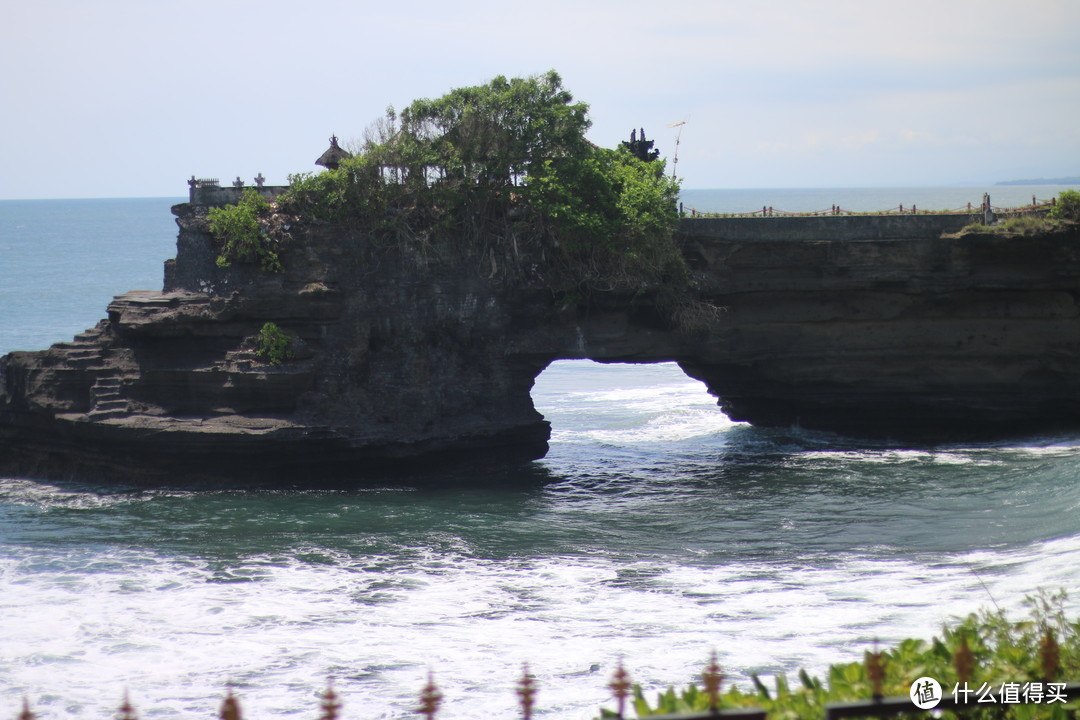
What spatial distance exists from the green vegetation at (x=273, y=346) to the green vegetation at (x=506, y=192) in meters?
2.84

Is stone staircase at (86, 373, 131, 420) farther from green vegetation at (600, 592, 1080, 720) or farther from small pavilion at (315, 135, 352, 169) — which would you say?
green vegetation at (600, 592, 1080, 720)

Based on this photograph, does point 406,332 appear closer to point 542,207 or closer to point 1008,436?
point 542,207

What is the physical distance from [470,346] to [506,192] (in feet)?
11.9

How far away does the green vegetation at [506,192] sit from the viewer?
24.3 meters

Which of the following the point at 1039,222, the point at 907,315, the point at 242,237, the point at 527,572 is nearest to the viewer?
the point at 527,572

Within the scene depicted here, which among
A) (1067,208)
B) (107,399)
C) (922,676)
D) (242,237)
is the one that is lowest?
(922,676)

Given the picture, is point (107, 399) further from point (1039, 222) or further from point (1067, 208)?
point (1067, 208)

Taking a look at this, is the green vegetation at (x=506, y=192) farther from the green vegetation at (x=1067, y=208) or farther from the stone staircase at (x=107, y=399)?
the green vegetation at (x=1067, y=208)

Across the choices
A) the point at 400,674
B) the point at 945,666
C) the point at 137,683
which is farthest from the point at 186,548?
the point at 945,666

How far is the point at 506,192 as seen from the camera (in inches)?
975

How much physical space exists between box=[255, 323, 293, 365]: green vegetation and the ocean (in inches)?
117

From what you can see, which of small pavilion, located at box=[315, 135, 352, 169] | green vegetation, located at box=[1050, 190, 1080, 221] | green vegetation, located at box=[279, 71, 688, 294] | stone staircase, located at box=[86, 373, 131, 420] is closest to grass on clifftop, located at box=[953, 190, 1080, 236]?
green vegetation, located at box=[1050, 190, 1080, 221]

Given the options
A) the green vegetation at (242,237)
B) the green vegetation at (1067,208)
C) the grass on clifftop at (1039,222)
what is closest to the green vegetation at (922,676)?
the green vegetation at (242,237)

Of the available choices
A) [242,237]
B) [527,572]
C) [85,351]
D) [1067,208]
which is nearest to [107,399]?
[85,351]
